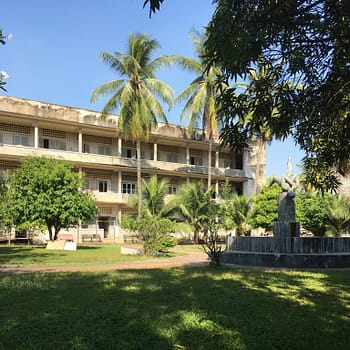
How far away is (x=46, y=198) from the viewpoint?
2216 cm

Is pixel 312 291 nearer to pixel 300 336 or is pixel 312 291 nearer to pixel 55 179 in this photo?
pixel 300 336

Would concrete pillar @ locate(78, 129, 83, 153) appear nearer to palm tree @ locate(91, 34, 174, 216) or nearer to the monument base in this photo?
palm tree @ locate(91, 34, 174, 216)

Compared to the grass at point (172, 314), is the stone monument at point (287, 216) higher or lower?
higher

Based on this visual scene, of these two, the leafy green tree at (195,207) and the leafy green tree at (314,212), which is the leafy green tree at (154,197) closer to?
the leafy green tree at (195,207)

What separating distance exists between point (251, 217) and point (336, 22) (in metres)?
27.3

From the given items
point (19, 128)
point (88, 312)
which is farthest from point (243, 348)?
point (19, 128)

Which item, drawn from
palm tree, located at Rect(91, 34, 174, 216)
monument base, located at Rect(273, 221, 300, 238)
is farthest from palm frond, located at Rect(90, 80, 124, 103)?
monument base, located at Rect(273, 221, 300, 238)

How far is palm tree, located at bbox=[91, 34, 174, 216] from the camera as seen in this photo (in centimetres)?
2758

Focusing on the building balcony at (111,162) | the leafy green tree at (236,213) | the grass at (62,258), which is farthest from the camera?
the leafy green tree at (236,213)

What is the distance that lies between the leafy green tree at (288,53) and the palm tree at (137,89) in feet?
72.1

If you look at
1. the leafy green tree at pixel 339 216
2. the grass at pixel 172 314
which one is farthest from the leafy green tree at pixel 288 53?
the leafy green tree at pixel 339 216

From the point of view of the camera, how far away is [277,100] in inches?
203

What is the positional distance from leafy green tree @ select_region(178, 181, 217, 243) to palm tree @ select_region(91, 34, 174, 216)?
3391 millimetres

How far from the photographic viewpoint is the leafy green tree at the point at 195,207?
2948cm
